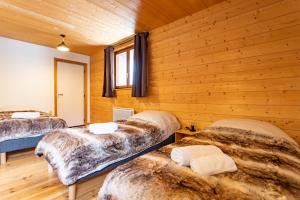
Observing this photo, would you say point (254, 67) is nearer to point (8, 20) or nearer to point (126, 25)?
point (126, 25)

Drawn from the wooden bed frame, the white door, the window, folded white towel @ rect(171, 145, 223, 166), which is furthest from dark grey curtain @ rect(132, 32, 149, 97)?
the white door

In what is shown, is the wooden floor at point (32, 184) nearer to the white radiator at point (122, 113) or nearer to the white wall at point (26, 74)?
the white radiator at point (122, 113)

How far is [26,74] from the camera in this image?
412 cm

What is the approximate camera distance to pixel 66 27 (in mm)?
3209

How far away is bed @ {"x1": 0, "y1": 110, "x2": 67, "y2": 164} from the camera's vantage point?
2488mm

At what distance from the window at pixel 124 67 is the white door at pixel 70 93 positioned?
1.49 meters

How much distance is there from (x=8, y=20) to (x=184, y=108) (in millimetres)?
3354

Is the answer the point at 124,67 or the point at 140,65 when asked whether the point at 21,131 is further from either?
the point at 124,67

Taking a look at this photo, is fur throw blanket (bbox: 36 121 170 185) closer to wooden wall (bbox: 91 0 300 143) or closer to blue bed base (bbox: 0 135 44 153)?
blue bed base (bbox: 0 135 44 153)

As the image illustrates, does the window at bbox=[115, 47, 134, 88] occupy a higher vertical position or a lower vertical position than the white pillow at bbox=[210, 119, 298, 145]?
higher

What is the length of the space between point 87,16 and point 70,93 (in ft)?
9.00

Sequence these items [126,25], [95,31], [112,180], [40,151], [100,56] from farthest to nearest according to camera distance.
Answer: [100,56] < [95,31] < [126,25] < [40,151] < [112,180]

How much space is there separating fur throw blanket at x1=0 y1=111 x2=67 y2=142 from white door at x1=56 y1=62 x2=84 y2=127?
196 cm

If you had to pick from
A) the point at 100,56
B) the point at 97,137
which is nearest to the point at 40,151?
the point at 97,137
